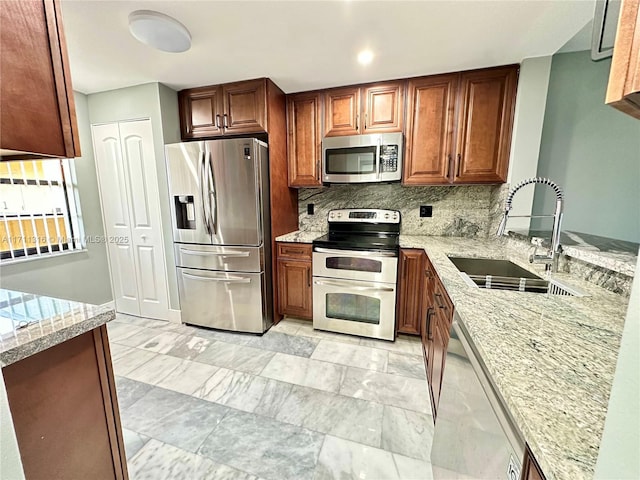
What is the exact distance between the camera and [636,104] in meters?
0.40

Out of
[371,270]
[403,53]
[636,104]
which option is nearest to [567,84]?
[403,53]

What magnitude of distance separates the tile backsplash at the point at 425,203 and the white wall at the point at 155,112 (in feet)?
4.67

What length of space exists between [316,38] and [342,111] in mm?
810

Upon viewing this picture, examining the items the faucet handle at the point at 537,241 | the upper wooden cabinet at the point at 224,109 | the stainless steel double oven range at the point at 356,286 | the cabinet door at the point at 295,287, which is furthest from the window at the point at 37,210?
the faucet handle at the point at 537,241

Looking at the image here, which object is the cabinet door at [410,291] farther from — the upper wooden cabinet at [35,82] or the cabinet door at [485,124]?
the upper wooden cabinet at [35,82]

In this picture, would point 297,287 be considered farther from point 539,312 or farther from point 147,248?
point 539,312

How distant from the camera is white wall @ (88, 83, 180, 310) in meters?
2.45

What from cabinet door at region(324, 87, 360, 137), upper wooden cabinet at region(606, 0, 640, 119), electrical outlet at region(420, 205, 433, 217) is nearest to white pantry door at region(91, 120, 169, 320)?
cabinet door at region(324, 87, 360, 137)

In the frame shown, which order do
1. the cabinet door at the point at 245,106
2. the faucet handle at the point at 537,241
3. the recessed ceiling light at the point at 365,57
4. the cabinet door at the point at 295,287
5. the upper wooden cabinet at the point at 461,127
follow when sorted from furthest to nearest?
the cabinet door at the point at 295,287 < the cabinet door at the point at 245,106 < the upper wooden cabinet at the point at 461,127 < the recessed ceiling light at the point at 365,57 < the faucet handle at the point at 537,241

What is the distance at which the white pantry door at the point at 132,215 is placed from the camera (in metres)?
2.58

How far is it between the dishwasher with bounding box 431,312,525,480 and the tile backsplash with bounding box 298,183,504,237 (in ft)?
5.97

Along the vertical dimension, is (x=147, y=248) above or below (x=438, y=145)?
below

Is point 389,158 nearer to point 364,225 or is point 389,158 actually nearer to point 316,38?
point 364,225

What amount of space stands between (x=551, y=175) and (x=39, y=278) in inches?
185
